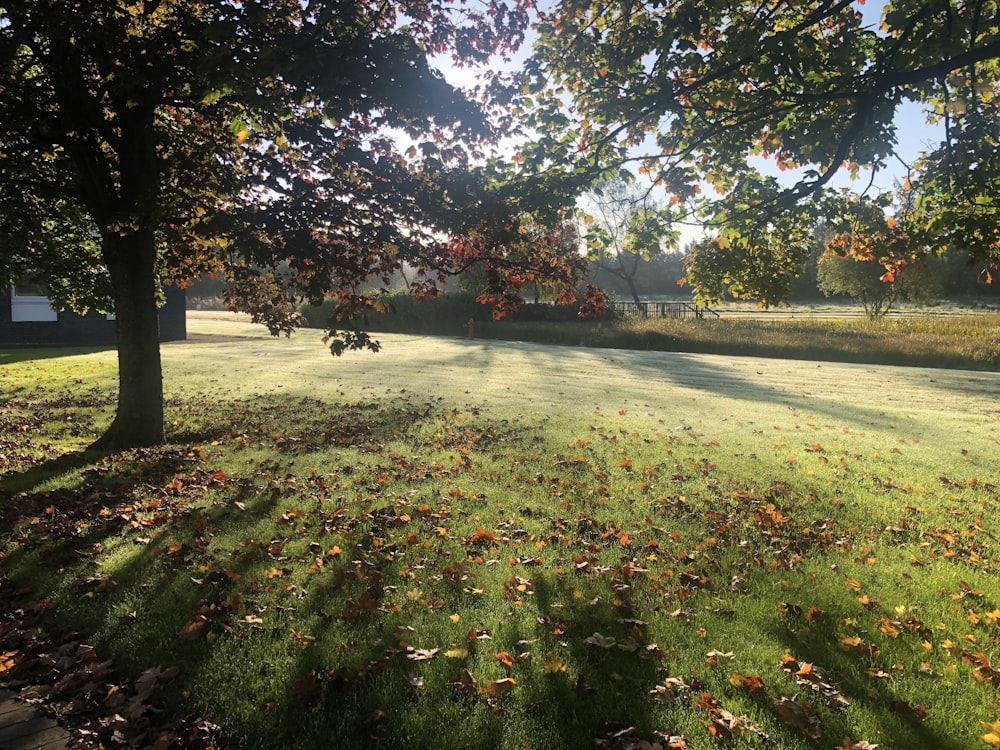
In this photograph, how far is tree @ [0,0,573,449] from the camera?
19.9 feet

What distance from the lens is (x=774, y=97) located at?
6.75 m

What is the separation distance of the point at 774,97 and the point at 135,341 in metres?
9.16

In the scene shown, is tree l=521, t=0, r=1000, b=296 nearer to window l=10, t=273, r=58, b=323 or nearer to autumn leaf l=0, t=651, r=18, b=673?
autumn leaf l=0, t=651, r=18, b=673

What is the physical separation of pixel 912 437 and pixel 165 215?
1262cm

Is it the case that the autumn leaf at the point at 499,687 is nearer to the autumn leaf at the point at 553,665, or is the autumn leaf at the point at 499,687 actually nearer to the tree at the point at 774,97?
the autumn leaf at the point at 553,665

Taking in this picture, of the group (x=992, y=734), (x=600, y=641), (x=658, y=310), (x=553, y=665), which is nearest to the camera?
(x=992, y=734)

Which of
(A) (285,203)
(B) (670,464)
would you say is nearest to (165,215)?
(A) (285,203)

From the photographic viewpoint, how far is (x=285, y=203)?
736 centimetres

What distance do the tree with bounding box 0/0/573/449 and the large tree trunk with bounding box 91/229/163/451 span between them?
0.07ft

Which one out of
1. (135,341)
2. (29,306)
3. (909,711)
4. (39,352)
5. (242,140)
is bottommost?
(909,711)

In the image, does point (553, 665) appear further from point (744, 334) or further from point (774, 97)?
point (744, 334)

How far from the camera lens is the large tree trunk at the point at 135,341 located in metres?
8.64

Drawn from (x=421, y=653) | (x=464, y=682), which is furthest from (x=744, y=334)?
(x=464, y=682)

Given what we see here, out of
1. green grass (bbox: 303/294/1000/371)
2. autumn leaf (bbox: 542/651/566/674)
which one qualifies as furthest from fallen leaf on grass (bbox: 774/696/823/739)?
green grass (bbox: 303/294/1000/371)
